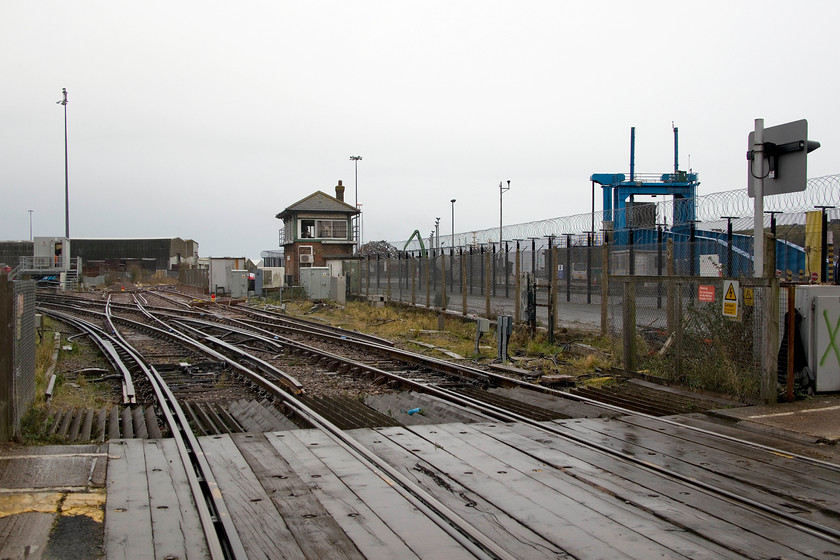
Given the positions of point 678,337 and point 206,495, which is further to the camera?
point 678,337

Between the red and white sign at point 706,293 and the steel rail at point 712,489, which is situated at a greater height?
the red and white sign at point 706,293

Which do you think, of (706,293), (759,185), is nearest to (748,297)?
(706,293)

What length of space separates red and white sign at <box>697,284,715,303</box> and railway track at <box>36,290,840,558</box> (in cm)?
219

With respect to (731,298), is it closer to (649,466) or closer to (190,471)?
(649,466)

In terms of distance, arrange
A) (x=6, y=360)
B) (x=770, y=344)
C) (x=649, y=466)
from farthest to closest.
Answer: (x=770, y=344) → (x=6, y=360) → (x=649, y=466)

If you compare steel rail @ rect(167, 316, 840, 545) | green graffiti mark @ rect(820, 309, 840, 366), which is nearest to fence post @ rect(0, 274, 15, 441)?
steel rail @ rect(167, 316, 840, 545)

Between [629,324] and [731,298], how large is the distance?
217cm

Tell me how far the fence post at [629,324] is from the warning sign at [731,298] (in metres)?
1.93

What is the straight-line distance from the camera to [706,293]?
9953 millimetres

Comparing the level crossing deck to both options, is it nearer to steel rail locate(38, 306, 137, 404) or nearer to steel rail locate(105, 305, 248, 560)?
steel rail locate(105, 305, 248, 560)

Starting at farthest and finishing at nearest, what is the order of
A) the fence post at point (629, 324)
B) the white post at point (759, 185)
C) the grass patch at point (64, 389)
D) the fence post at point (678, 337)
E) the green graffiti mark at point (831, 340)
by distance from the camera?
the fence post at point (629, 324) → the fence post at point (678, 337) → the white post at point (759, 185) → the green graffiti mark at point (831, 340) → the grass patch at point (64, 389)

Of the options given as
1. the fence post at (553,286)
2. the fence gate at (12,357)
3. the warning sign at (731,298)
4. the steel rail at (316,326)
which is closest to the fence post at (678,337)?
the warning sign at (731,298)

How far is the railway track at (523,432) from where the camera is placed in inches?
192

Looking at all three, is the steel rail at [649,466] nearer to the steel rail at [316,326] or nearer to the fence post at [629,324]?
the fence post at [629,324]
